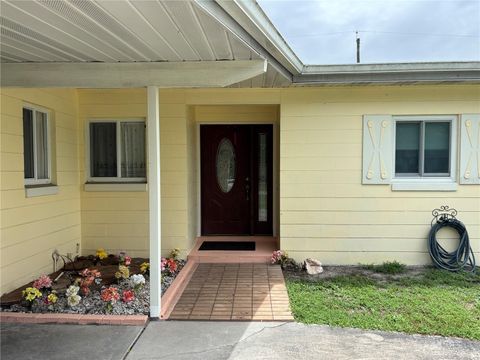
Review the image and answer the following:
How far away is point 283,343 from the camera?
132 inches

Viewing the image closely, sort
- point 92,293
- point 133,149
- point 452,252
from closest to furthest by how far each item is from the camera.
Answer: point 92,293 < point 452,252 < point 133,149

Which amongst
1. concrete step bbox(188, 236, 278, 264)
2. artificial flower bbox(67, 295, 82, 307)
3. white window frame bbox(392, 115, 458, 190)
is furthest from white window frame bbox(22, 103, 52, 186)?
white window frame bbox(392, 115, 458, 190)

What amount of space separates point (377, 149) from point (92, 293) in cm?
444

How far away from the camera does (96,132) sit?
243 inches

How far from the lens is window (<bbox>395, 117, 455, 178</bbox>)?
5.86 m

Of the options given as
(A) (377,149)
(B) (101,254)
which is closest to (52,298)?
(B) (101,254)

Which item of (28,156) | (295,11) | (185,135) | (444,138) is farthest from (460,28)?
(28,156)

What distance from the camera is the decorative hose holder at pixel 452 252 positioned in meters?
5.62

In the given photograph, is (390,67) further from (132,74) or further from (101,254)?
(101,254)

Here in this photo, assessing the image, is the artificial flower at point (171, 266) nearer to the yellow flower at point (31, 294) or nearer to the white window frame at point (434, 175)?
the yellow flower at point (31, 294)

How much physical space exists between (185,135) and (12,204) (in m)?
2.58

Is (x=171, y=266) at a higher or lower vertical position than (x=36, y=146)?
lower

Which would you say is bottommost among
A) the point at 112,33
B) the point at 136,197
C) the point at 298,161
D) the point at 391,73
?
the point at 136,197

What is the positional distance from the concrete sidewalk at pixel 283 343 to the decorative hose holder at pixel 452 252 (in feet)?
7.94
